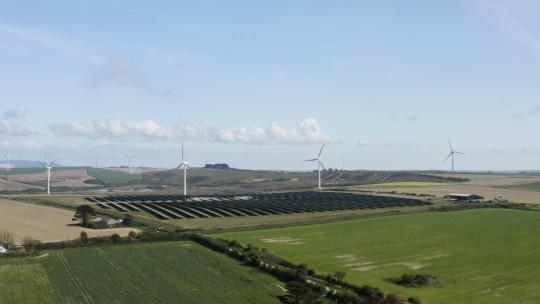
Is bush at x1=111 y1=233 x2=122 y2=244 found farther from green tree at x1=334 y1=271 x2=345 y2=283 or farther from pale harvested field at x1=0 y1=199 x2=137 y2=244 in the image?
green tree at x1=334 y1=271 x2=345 y2=283

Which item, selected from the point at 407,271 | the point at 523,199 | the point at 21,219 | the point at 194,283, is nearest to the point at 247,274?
the point at 194,283

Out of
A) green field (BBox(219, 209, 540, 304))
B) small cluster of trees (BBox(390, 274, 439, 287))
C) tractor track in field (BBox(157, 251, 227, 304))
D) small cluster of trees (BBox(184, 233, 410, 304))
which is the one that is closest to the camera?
small cluster of trees (BBox(184, 233, 410, 304))

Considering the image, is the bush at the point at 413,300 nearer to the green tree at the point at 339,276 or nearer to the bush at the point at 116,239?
the green tree at the point at 339,276

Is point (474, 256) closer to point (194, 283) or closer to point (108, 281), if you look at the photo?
point (194, 283)

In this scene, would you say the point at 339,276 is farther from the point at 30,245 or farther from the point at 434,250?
the point at 30,245

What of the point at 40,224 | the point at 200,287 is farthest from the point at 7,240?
the point at 200,287

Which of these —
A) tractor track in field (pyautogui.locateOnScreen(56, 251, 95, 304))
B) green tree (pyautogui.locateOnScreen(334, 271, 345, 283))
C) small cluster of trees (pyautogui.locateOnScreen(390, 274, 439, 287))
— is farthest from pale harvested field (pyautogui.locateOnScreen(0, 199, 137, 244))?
small cluster of trees (pyautogui.locateOnScreen(390, 274, 439, 287))

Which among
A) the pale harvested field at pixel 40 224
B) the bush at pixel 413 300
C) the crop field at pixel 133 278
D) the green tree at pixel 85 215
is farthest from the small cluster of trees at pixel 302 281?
the green tree at pixel 85 215
